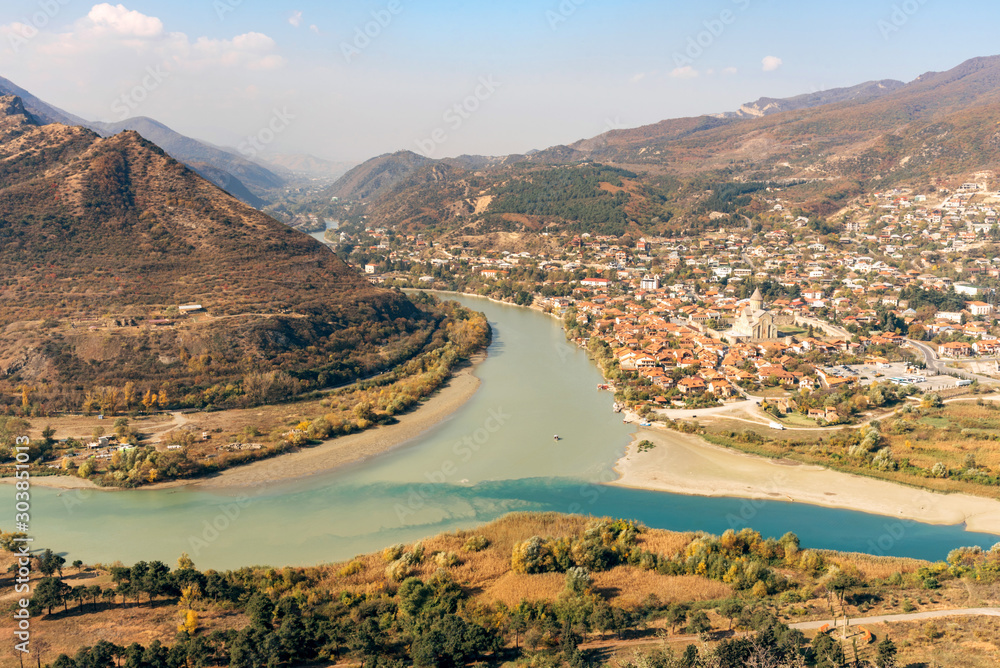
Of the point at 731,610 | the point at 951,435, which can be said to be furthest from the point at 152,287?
the point at 951,435

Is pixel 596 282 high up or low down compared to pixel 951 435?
up

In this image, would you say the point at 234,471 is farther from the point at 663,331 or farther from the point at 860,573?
the point at 663,331

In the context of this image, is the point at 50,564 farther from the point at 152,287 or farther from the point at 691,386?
the point at 691,386

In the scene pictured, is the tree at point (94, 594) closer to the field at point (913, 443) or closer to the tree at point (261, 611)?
the tree at point (261, 611)

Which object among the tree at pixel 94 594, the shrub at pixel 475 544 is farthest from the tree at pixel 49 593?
the shrub at pixel 475 544

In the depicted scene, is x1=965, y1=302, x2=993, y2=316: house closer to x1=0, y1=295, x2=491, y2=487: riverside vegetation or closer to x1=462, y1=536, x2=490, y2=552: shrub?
x1=0, y1=295, x2=491, y2=487: riverside vegetation

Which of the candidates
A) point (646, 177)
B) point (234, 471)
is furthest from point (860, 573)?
point (646, 177)
